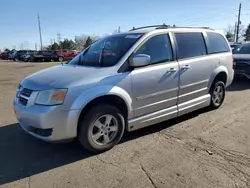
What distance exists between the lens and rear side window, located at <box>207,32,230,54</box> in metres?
5.95

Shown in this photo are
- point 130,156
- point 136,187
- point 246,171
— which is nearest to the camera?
point 136,187

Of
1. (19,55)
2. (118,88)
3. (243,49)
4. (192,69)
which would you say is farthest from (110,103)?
(19,55)

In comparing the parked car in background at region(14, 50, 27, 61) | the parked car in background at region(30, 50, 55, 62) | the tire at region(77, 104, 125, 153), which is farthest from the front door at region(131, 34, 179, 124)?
the parked car in background at region(14, 50, 27, 61)

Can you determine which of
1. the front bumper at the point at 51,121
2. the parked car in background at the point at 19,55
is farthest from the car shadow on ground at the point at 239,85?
the parked car in background at the point at 19,55

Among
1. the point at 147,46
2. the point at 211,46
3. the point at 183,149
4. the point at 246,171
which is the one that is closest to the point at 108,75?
the point at 147,46

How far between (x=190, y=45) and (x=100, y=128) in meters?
2.67

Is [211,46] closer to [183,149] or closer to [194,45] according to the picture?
[194,45]

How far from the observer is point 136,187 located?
3.12 metres

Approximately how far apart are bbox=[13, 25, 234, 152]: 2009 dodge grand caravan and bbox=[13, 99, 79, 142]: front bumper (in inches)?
0.5

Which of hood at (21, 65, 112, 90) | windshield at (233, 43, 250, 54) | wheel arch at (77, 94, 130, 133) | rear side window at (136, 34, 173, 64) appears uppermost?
rear side window at (136, 34, 173, 64)

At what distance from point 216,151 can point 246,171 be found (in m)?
0.67

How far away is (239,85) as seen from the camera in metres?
9.75

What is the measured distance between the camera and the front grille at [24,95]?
3.91 meters

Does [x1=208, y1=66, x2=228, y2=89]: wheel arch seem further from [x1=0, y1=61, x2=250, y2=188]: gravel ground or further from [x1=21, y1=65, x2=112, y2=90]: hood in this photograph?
[x1=21, y1=65, x2=112, y2=90]: hood
